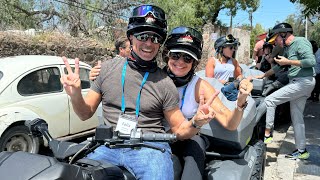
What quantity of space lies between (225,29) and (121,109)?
98.4 feet

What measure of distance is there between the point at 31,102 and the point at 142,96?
13.3 ft

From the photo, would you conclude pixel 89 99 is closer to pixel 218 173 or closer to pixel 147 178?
pixel 147 178

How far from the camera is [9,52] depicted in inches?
368

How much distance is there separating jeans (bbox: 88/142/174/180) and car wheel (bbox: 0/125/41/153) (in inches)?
148

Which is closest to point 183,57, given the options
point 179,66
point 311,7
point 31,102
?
point 179,66

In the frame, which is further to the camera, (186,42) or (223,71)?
(223,71)

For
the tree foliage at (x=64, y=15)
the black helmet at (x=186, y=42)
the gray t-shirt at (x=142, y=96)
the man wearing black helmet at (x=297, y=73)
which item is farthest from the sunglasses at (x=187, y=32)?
the tree foliage at (x=64, y=15)

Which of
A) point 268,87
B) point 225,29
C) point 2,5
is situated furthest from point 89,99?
point 225,29

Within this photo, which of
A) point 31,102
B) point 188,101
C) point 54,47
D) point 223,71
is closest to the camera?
point 188,101

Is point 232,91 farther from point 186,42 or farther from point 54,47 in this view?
point 54,47

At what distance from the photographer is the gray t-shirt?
2.68m

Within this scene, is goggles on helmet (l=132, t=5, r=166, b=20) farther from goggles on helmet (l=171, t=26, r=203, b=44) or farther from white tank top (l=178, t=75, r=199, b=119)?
white tank top (l=178, t=75, r=199, b=119)

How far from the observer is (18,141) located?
19.6 ft

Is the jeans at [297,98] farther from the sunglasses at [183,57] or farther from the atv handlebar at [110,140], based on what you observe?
the atv handlebar at [110,140]
